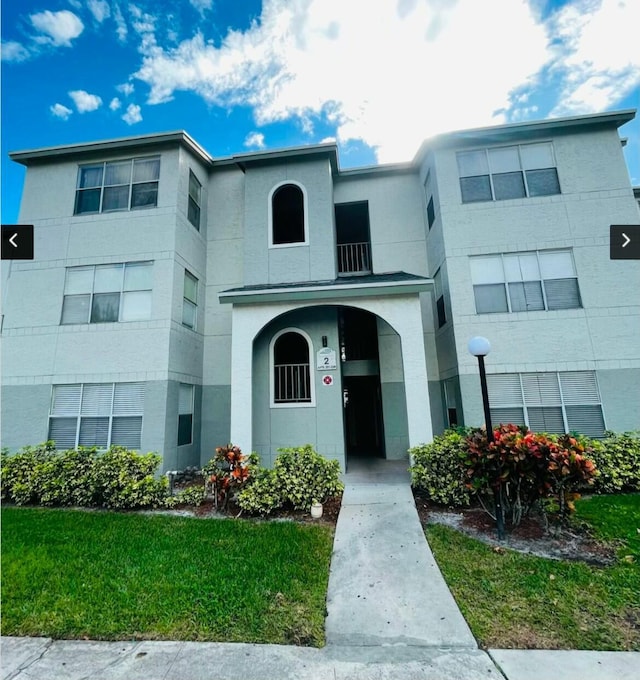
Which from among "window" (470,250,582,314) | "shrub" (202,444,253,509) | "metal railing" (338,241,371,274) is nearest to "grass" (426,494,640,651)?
"shrub" (202,444,253,509)

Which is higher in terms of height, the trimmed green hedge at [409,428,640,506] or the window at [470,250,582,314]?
the window at [470,250,582,314]

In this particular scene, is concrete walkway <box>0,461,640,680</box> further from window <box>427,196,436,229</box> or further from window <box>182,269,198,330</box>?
window <box>427,196,436,229</box>

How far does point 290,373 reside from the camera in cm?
991

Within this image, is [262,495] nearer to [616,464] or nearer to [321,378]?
[321,378]

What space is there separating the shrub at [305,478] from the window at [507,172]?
7.97m

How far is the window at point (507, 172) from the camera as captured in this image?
9.75m

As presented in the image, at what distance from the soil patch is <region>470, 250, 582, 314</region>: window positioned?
16.7ft

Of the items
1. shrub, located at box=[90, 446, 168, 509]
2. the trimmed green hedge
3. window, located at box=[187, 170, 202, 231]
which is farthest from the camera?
Result: window, located at box=[187, 170, 202, 231]

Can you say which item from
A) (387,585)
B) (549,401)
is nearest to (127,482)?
(387,585)

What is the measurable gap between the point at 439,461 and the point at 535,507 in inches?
66.3

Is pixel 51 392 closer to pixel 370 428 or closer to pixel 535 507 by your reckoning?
pixel 370 428

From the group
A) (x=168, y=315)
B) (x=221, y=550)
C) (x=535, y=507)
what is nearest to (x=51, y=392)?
(x=168, y=315)

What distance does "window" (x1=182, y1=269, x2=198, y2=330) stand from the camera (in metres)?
10.3

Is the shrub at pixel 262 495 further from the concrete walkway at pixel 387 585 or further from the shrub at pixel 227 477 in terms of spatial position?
the concrete walkway at pixel 387 585
